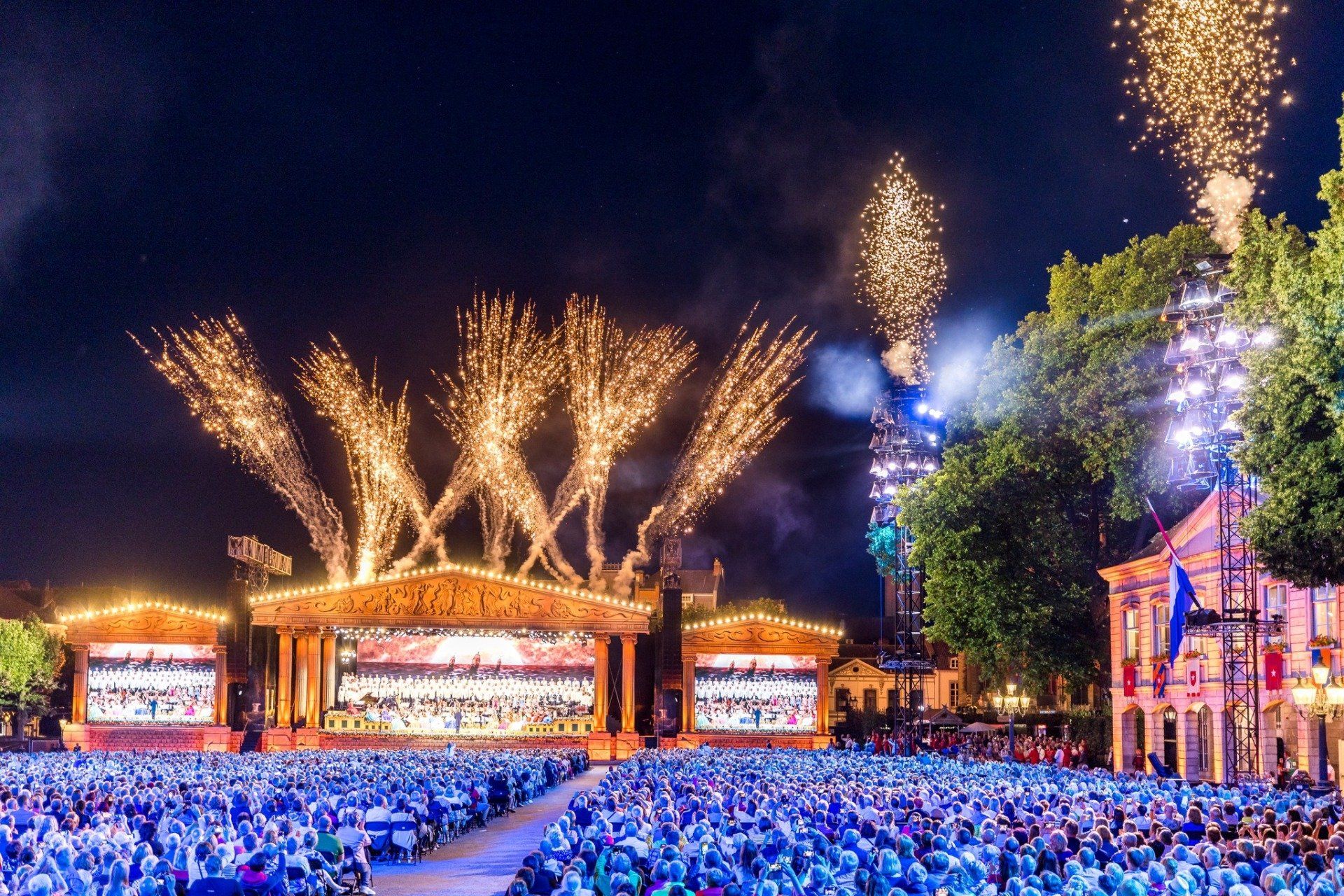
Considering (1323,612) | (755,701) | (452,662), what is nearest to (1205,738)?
(1323,612)

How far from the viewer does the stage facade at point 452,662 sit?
58.4m

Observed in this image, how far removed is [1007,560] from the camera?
4934 cm

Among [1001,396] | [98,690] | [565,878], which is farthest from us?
[98,690]

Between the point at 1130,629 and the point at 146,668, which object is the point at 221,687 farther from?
the point at 1130,629

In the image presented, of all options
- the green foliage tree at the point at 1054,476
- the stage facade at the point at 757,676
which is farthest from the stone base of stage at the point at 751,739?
the green foliage tree at the point at 1054,476

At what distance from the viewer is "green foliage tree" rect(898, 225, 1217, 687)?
45.4 meters

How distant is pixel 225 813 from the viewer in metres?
22.3

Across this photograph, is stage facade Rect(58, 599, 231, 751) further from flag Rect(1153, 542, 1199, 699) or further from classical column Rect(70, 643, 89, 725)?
flag Rect(1153, 542, 1199, 699)

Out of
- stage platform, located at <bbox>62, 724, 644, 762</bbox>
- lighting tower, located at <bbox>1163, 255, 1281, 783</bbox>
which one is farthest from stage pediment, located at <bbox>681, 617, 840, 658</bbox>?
lighting tower, located at <bbox>1163, 255, 1281, 783</bbox>

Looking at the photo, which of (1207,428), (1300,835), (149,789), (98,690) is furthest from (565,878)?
(98,690)

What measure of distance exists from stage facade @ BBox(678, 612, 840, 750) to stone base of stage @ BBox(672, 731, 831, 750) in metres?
0.10

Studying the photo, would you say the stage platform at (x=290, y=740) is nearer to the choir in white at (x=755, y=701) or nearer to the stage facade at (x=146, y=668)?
the stage facade at (x=146, y=668)

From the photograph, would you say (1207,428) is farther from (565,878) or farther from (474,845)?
(565,878)

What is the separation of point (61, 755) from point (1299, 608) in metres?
32.5
